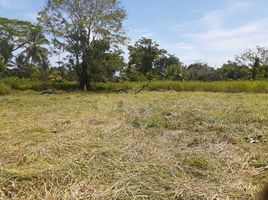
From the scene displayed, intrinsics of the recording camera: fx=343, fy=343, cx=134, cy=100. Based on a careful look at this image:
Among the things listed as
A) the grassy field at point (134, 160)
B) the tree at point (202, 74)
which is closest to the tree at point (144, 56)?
the tree at point (202, 74)

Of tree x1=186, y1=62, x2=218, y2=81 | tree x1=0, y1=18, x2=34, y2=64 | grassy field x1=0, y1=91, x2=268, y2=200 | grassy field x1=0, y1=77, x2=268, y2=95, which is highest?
tree x1=0, y1=18, x2=34, y2=64

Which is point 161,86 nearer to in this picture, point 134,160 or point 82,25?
point 82,25

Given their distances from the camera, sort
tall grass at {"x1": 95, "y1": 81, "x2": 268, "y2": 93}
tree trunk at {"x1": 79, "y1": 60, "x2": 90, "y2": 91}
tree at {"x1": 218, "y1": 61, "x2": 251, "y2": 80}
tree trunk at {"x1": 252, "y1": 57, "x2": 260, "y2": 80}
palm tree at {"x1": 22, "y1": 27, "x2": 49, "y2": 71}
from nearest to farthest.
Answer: tall grass at {"x1": 95, "y1": 81, "x2": 268, "y2": 93}, tree trunk at {"x1": 79, "y1": 60, "x2": 90, "y2": 91}, tree trunk at {"x1": 252, "y1": 57, "x2": 260, "y2": 80}, tree at {"x1": 218, "y1": 61, "x2": 251, "y2": 80}, palm tree at {"x1": 22, "y1": 27, "x2": 49, "y2": 71}

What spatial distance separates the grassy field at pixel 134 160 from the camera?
7.15 ft

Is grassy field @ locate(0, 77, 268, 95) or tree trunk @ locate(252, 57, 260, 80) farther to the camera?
tree trunk @ locate(252, 57, 260, 80)

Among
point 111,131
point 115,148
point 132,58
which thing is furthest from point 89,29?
point 115,148

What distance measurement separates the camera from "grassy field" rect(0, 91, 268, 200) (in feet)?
7.15

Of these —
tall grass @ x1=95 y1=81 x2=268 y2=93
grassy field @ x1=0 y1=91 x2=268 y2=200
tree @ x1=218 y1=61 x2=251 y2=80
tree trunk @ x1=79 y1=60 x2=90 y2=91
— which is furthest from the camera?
tree @ x1=218 y1=61 x2=251 y2=80

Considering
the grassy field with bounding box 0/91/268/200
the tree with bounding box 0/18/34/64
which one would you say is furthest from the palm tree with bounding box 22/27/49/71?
the grassy field with bounding box 0/91/268/200

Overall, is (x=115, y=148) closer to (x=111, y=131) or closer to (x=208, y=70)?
(x=111, y=131)

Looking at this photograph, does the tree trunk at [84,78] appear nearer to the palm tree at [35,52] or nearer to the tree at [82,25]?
the tree at [82,25]

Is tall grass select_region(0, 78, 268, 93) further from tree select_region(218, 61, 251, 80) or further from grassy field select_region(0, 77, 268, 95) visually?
tree select_region(218, 61, 251, 80)

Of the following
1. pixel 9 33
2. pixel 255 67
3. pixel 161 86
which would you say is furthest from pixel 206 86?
pixel 9 33

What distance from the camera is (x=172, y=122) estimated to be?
4.66 m
